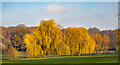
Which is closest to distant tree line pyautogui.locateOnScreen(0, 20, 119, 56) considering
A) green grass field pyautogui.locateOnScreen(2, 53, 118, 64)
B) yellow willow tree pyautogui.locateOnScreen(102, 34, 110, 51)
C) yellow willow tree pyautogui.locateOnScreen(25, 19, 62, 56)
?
yellow willow tree pyautogui.locateOnScreen(25, 19, 62, 56)

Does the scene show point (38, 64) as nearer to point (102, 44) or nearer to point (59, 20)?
point (59, 20)

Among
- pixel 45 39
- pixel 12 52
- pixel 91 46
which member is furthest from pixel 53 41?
pixel 91 46

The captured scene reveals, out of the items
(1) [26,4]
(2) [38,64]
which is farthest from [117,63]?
(1) [26,4]

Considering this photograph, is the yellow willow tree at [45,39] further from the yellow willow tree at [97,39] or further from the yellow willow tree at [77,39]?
the yellow willow tree at [97,39]

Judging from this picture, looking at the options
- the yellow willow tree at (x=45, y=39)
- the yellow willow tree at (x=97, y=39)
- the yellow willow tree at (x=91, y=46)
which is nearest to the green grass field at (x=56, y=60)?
the yellow willow tree at (x=45, y=39)

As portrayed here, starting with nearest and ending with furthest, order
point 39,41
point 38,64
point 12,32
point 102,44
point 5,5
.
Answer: point 38,64 → point 5,5 → point 39,41 → point 12,32 → point 102,44

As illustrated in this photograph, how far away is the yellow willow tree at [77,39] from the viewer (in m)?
15.6

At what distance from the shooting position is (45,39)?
14570 mm

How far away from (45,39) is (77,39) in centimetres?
367

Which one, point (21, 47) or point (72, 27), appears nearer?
point (21, 47)

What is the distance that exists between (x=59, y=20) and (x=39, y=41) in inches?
104


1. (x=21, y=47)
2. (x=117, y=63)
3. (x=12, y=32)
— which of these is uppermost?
(x=12, y=32)

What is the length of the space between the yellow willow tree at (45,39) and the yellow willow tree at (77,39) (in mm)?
980

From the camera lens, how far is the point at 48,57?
45.8 ft
